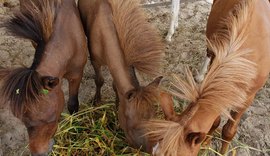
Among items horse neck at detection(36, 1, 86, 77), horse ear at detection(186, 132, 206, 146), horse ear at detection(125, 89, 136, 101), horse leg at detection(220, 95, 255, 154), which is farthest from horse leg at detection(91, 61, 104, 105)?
horse ear at detection(186, 132, 206, 146)

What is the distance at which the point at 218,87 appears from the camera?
6.28 feet

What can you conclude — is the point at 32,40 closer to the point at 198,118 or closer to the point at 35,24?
the point at 35,24

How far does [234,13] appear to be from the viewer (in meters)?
2.46

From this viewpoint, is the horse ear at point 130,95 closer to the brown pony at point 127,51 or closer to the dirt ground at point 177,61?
the brown pony at point 127,51

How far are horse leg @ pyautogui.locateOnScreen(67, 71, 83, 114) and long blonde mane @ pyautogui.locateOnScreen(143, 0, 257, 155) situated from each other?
2.92ft

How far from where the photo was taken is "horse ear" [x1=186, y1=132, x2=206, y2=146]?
1777 millimetres

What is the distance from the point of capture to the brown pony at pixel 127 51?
2109 millimetres

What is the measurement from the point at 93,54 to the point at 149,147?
0.99 metres

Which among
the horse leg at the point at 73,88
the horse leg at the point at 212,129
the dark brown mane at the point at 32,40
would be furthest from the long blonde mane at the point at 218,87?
the horse leg at the point at 73,88

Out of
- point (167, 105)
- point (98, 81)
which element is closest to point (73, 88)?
point (98, 81)

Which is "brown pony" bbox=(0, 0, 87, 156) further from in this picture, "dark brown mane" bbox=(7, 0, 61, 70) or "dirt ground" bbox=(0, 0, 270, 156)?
"dirt ground" bbox=(0, 0, 270, 156)

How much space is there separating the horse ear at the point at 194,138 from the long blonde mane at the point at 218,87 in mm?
45

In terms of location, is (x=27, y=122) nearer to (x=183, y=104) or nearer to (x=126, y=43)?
(x=126, y=43)

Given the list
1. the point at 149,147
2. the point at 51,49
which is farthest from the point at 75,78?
the point at 149,147
